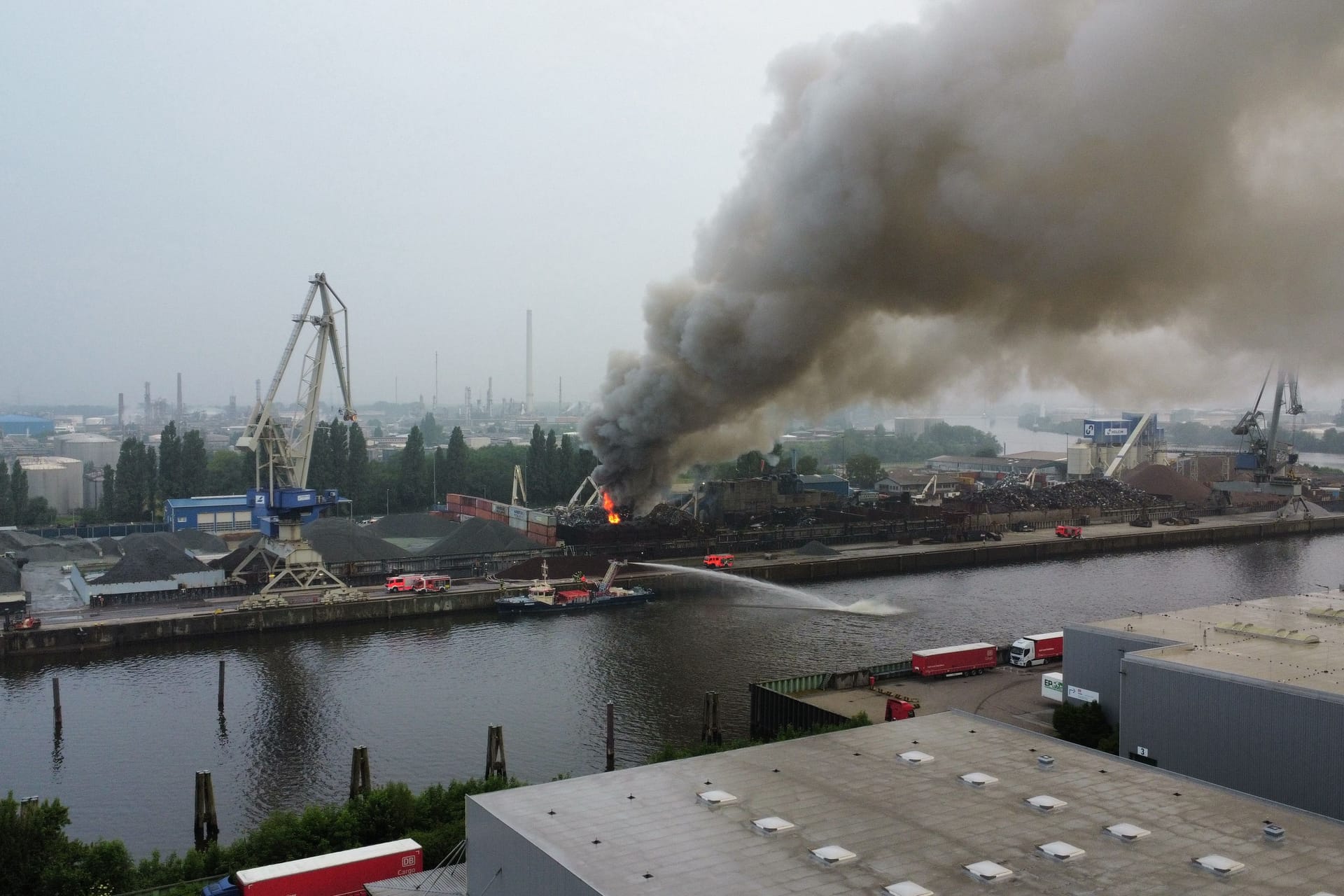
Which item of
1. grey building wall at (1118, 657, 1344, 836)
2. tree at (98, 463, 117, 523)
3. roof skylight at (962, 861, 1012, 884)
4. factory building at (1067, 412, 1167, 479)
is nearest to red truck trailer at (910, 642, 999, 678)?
grey building wall at (1118, 657, 1344, 836)

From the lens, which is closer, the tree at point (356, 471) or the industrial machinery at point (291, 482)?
the industrial machinery at point (291, 482)

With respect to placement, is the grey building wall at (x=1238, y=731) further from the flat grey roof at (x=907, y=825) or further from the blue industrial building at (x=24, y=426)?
the blue industrial building at (x=24, y=426)

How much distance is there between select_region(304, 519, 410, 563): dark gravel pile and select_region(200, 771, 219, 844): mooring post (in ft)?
57.1

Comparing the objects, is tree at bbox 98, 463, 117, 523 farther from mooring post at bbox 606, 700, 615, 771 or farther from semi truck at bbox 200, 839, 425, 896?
semi truck at bbox 200, 839, 425, 896

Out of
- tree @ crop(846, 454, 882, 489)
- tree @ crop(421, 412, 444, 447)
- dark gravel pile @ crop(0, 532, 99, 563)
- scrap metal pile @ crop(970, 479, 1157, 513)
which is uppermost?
tree @ crop(421, 412, 444, 447)

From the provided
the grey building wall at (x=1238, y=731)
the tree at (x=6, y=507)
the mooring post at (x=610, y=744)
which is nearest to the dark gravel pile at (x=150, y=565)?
the tree at (x=6, y=507)

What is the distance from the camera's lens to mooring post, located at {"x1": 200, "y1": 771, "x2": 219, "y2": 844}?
503 inches

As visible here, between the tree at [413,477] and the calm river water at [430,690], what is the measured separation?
24.3 metres

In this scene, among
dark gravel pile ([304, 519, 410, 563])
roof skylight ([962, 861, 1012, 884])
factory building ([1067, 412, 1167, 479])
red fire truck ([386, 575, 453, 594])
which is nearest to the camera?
roof skylight ([962, 861, 1012, 884])

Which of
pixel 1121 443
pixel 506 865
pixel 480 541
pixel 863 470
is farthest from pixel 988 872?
pixel 863 470

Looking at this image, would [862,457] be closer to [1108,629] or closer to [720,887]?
[1108,629]

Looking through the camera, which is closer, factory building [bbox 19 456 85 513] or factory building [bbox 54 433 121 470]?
factory building [bbox 19 456 85 513]

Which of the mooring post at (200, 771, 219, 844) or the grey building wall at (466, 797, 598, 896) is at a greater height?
the grey building wall at (466, 797, 598, 896)

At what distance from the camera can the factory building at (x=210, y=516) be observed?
3878 centimetres
